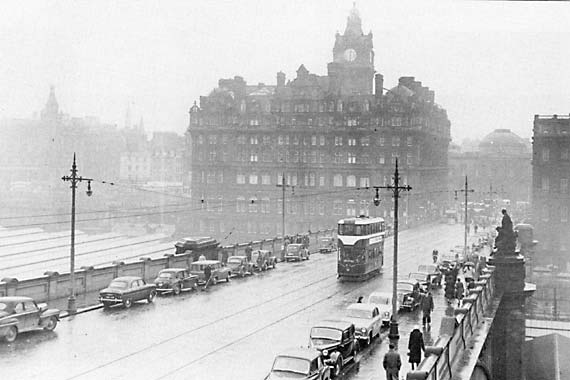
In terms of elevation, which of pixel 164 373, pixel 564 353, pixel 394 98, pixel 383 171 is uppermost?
pixel 394 98

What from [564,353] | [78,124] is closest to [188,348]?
[564,353]

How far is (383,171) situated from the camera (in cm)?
7519

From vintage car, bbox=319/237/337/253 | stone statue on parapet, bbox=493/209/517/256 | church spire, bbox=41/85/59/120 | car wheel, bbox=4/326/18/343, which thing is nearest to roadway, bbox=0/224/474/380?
car wheel, bbox=4/326/18/343

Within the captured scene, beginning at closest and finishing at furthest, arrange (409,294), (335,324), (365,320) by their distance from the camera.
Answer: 1. (335,324)
2. (365,320)
3. (409,294)

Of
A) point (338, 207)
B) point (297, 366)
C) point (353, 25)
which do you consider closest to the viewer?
point (297, 366)

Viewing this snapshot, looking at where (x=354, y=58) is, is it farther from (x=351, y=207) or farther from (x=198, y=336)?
(x=198, y=336)

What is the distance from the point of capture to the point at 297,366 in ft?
43.8

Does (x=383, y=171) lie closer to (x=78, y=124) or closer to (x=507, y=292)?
(x=78, y=124)

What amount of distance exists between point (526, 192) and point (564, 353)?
197 feet

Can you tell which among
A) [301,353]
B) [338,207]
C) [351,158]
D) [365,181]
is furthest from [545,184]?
[301,353]

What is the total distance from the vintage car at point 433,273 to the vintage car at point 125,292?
12.2m

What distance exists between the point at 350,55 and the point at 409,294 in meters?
60.9

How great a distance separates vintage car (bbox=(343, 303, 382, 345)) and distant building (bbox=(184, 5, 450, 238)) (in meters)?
51.6

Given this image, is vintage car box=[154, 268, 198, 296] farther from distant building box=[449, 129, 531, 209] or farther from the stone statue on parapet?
distant building box=[449, 129, 531, 209]
